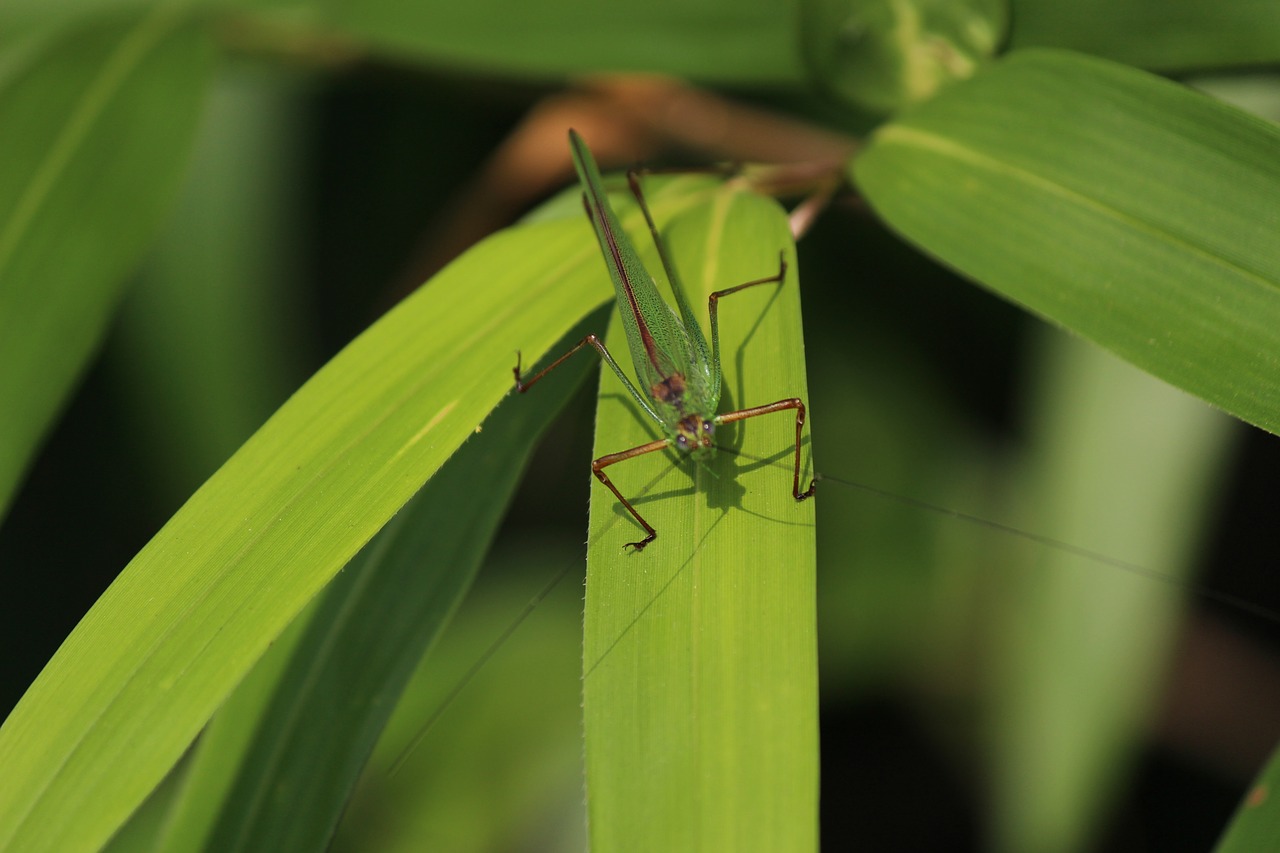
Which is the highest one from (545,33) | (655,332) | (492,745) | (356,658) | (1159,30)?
(545,33)

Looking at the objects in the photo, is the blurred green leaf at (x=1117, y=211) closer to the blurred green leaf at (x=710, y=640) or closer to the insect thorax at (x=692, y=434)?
the blurred green leaf at (x=710, y=640)

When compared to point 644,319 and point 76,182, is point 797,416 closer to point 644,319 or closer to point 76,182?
point 644,319

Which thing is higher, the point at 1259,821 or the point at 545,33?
the point at 545,33

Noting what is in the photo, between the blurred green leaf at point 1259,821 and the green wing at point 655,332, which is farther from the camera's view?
the green wing at point 655,332

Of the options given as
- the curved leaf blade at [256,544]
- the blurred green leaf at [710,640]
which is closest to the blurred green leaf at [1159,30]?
the blurred green leaf at [710,640]

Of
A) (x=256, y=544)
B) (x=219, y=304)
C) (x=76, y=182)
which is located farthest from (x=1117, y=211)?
(x=219, y=304)

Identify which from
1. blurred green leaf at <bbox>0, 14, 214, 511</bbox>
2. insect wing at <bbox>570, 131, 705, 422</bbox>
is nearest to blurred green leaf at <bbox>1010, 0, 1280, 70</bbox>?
insect wing at <bbox>570, 131, 705, 422</bbox>

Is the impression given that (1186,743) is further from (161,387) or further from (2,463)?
(161,387)
